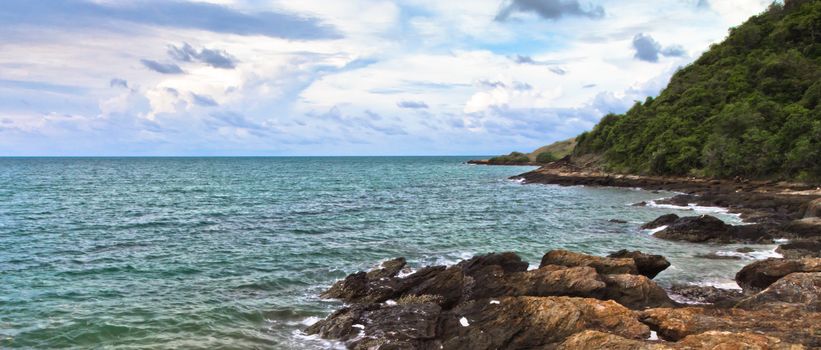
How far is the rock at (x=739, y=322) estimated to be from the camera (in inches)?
478

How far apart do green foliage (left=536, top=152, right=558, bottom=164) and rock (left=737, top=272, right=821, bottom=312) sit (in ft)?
567

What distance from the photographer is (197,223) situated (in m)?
42.9

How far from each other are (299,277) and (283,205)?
33791mm

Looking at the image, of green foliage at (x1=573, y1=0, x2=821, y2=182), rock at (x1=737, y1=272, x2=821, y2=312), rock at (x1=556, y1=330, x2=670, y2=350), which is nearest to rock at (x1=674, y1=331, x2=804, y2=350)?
rock at (x1=556, y1=330, x2=670, y2=350)

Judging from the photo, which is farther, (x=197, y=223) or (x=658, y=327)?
(x=197, y=223)

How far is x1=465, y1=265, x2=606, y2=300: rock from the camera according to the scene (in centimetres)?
1727

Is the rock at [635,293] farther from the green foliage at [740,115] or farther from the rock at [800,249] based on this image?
the green foliage at [740,115]

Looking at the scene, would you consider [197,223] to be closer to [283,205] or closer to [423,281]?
[283,205]

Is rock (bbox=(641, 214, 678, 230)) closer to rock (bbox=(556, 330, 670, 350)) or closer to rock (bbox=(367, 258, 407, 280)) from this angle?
rock (bbox=(367, 258, 407, 280))

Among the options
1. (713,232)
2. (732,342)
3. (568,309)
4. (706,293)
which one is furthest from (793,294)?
(713,232)

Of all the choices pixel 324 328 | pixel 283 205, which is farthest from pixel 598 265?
pixel 283 205

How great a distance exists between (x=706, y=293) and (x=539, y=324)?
1041 cm

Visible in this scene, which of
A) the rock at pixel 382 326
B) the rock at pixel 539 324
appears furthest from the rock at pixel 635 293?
the rock at pixel 382 326

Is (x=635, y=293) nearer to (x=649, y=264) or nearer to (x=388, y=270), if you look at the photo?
(x=649, y=264)
